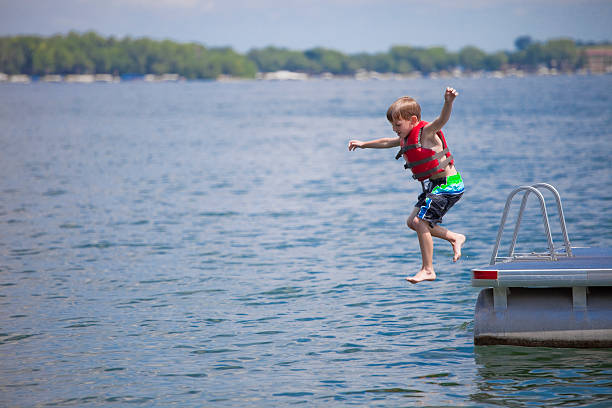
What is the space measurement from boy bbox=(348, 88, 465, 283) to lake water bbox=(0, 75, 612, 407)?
1.69m

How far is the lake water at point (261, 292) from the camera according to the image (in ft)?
31.8

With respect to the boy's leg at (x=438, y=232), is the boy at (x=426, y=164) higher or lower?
higher

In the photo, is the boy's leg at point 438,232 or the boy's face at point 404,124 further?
the boy's leg at point 438,232

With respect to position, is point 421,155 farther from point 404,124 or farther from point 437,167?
point 404,124

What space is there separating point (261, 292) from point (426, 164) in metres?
5.90

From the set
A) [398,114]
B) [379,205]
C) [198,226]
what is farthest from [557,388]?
[379,205]

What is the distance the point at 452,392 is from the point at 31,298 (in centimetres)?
785

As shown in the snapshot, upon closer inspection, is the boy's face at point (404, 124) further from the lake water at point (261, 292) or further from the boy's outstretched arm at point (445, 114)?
the lake water at point (261, 292)

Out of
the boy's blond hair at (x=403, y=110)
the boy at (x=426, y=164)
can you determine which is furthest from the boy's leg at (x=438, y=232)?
the boy's blond hair at (x=403, y=110)

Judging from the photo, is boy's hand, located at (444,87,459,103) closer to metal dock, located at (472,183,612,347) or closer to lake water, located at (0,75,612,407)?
metal dock, located at (472,183,612,347)

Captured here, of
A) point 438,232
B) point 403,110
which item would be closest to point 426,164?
point 403,110

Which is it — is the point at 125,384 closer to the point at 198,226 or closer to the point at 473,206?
the point at 198,226

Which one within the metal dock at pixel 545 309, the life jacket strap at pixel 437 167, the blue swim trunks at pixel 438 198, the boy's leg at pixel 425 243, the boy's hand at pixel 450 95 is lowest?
the metal dock at pixel 545 309

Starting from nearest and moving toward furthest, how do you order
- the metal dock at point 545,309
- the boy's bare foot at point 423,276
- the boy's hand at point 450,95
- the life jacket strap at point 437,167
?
the boy's hand at point 450,95 → the life jacket strap at point 437,167 → the boy's bare foot at point 423,276 → the metal dock at point 545,309
